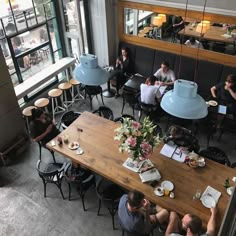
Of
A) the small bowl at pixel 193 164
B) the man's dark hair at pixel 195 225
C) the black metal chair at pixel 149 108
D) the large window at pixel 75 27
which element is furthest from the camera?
the large window at pixel 75 27

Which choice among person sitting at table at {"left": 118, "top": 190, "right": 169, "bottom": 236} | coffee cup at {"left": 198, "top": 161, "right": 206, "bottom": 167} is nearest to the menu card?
coffee cup at {"left": 198, "top": 161, "right": 206, "bottom": 167}

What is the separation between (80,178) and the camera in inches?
177

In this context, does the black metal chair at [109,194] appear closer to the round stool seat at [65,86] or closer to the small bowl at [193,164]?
the small bowl at [193,164]

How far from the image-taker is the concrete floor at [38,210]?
440cm

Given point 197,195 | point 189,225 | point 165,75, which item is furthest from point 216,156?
point 165,75

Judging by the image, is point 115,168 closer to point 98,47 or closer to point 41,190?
point 41,190

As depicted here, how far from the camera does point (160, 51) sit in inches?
273

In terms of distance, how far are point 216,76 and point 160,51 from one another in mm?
1489

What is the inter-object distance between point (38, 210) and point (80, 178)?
3.16ft

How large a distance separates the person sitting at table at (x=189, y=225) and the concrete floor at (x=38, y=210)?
76cm

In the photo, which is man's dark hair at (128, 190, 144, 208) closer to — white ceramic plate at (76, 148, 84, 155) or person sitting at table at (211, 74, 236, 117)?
white ceramic plate at (76, 148, 84, 155)

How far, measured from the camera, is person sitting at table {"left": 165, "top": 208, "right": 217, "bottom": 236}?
3.22m

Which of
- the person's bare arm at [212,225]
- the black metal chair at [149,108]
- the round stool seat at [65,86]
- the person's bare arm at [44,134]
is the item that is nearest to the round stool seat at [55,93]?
the round stool seat at [65,86]

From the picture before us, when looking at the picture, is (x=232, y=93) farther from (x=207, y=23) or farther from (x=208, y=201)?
(x=208, y=201)
